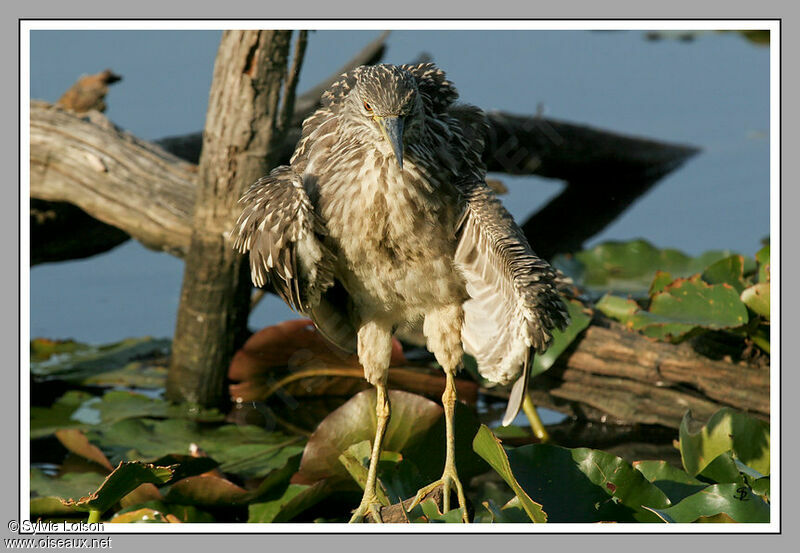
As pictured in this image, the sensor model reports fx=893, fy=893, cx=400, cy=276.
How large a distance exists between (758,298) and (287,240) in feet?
7.47

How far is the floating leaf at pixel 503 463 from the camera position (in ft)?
9.56

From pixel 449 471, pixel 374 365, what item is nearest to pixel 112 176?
pixel 374 365

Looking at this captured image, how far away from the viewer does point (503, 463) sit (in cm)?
297

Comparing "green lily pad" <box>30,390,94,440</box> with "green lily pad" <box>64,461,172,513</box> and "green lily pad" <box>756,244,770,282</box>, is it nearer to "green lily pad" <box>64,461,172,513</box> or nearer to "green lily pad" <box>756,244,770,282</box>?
"green lily pad" <box>64,461,172,513</box>

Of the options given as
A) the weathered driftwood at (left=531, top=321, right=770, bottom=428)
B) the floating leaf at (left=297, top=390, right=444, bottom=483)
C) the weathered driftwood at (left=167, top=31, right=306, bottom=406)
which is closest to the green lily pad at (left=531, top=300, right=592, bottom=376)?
the weathered driftwood at (left=531, top=321, right=770, bottom=428)

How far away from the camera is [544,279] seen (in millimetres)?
2949

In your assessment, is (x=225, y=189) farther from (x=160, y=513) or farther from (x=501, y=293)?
(x=501, y=293)

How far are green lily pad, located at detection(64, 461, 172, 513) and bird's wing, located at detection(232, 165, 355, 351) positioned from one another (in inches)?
30.4

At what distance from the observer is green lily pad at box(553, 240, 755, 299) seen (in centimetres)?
543

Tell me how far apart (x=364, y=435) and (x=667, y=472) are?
1224 millimetres

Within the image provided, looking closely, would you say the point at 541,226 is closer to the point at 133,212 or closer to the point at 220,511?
the point at 133,212

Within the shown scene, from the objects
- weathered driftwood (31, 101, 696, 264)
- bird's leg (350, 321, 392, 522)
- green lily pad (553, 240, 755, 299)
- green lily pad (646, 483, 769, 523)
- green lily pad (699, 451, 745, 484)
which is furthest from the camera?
green lily pad (553, 240, 755, 299)

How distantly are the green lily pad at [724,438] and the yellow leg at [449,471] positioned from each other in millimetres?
917

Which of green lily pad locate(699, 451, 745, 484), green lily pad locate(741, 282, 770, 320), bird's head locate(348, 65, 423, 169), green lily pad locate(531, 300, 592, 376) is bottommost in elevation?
green lily pad locate(699, 451, 745, 484)
